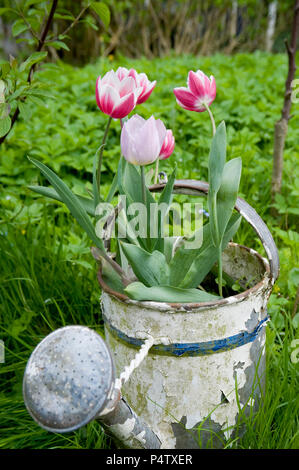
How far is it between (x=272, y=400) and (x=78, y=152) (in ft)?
6.15

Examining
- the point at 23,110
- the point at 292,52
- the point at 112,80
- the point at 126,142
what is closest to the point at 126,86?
the point at 112,80

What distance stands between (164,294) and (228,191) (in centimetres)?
25

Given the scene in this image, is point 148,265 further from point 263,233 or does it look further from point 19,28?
point 19,28

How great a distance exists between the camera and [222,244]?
3.59ft

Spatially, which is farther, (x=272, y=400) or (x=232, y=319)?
(x=272, y=400)

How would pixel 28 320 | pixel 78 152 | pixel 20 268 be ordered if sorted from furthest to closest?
pixel 78 152 < pixel 20 268 < pixel 28 320

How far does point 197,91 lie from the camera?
3.50 ft

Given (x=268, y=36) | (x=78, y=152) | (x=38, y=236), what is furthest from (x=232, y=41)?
(x=38, y=236)

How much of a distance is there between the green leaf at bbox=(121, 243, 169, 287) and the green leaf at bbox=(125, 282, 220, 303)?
0.07 metres

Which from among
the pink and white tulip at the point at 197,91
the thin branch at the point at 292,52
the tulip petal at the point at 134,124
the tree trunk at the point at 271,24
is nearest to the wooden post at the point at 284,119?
the thin branch at the point at 292,52

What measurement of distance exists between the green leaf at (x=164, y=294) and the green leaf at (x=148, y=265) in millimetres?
67

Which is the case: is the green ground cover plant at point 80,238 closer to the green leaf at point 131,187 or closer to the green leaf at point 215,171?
the green leaf at point 131,187

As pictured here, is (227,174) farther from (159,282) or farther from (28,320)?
(28,320)

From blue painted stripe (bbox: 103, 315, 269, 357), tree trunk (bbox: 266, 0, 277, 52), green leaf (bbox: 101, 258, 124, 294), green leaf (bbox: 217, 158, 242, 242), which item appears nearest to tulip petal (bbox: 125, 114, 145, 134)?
green leaf (bbox: 217, 158, 242, 242)
